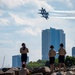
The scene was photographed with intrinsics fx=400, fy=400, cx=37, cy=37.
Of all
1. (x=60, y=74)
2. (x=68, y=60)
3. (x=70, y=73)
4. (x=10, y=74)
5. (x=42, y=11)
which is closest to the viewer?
(x=60, y=74)

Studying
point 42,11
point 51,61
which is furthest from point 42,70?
point 42,11

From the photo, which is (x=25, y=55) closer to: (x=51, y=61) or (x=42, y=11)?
(x=51, y=61)

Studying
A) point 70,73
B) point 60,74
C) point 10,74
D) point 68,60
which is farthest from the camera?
point 68,60

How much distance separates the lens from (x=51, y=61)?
2597 centimetres

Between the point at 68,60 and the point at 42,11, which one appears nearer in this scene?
the point at 42,11

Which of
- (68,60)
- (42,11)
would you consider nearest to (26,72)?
(42,11)

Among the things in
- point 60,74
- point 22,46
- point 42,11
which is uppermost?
point 42,11

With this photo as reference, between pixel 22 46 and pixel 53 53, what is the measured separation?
2092mm

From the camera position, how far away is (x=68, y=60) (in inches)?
3273

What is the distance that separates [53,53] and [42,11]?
32529 mm

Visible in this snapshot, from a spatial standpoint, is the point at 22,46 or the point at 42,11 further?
the point at 42,11

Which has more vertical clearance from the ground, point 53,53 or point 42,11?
point 42,11

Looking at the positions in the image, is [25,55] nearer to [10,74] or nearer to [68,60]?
[10,74]

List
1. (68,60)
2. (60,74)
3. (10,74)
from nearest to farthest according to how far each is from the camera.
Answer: (60,74)
(10,74)
(68,60)
